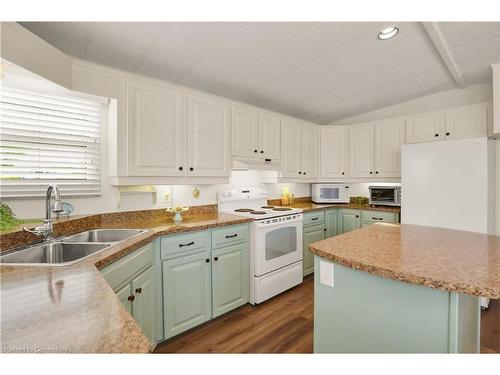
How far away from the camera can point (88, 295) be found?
2.64ft

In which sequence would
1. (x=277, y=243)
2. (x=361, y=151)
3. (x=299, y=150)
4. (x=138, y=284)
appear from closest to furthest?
(x=138, y=284)
(x=277, y=243)
(x=299, y=150)
(x=361, y=151)

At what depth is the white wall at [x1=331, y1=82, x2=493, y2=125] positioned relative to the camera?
3.01 meters

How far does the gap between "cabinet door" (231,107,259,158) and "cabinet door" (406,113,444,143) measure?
2050 millimetres

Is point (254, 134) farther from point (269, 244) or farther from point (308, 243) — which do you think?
point (308, 243)

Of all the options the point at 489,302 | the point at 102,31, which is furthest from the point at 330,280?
the point at 489,302

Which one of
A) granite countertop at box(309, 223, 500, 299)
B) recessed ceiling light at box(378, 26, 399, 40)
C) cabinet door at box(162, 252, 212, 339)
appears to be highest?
recessed ceiling light at box(378, 26, 399, 40)

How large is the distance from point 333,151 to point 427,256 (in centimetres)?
279

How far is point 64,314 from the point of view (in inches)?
27.0

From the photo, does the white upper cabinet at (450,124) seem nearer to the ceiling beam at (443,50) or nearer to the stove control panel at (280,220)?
the ceiling beam at (443,50)

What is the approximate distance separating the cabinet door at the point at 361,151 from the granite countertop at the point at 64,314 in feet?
11.3

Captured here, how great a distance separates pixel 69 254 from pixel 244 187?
202cm

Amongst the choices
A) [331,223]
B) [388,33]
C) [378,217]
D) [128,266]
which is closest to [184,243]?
[128,266]

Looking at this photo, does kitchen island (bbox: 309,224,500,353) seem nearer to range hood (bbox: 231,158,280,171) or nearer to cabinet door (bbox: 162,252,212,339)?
Result: cabinet door (bbox: 162,252,212,339)

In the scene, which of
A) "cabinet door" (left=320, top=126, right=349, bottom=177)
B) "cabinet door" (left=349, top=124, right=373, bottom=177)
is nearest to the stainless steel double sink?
"cabinet door" (left=320, top=126, right=349, bottom=177)
